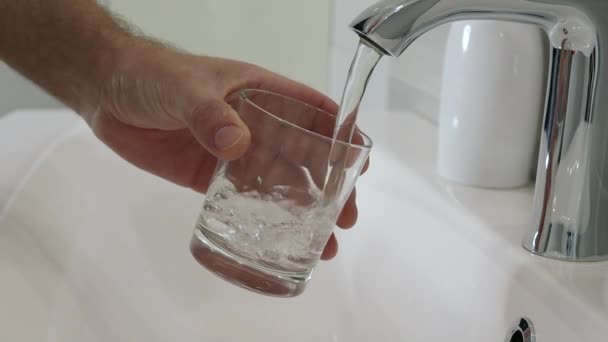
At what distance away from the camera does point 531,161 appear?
2.27 feet

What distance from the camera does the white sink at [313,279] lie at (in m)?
0.51

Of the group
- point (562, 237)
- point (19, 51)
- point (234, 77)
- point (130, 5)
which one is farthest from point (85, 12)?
point (130, 5)

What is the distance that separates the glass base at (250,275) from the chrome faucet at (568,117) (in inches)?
5.7

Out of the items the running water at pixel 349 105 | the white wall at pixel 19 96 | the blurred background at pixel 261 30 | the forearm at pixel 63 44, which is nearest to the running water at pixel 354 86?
the running water at pixel 349 105

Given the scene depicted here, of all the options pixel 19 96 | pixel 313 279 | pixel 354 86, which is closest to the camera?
pixel 354 86

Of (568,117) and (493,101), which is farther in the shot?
(493,101)

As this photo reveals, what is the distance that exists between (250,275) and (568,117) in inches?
8.6

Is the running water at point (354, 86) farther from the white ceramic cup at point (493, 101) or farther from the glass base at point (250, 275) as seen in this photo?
the white ceramic cup at point (493, 101)

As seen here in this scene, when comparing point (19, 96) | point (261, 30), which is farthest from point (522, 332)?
point (19, 96)

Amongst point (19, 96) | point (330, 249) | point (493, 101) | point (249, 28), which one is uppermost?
point (493, 101)

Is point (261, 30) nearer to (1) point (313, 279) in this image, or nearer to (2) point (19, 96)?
(2) point (19, 96)

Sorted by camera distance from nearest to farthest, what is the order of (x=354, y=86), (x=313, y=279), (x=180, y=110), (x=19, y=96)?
1. (x=354, y=86)
2. (x=180, y=110)
3. (x=313, y=279)
4. (x=19, y=96)

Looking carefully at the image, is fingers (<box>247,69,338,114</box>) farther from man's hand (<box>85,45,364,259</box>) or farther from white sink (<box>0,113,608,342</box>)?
white sink (<box>0,113,608,342</box>)

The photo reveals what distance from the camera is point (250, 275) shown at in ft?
1.51
